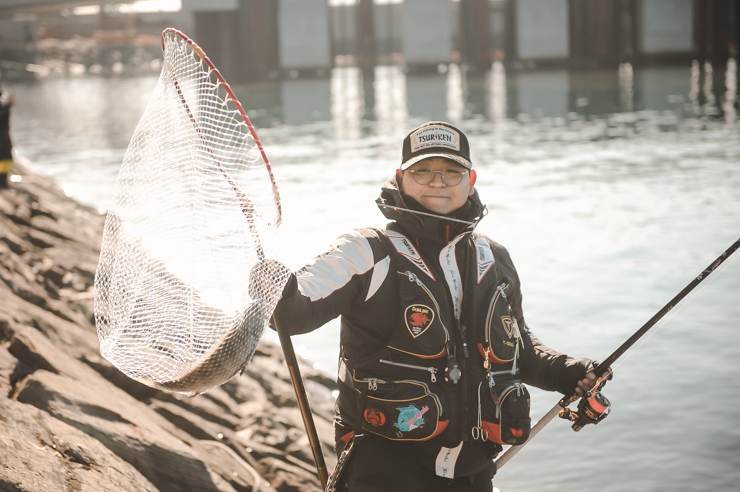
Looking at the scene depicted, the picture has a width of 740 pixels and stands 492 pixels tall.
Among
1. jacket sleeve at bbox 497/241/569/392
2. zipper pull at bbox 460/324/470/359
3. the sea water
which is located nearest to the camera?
zipper pull at bbox 460/324/470/359

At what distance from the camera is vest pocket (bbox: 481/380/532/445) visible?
3350mm

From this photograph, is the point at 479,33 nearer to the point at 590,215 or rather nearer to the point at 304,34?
the point at 304,34

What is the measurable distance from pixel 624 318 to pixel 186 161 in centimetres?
588

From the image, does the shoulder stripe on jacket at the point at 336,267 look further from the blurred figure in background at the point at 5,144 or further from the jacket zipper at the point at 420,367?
the blurred figure in background at the point at 5,144

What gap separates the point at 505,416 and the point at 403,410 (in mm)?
444

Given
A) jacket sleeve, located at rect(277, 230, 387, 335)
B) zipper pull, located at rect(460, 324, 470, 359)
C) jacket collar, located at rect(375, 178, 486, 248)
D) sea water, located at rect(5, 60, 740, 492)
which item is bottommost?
sea water, located at rect(5, 60, 740, 492)

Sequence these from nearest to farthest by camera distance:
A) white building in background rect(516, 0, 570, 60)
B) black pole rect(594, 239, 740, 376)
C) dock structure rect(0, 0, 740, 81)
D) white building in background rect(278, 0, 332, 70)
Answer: black pole rect(594, 239, 740, 376), dock structure rect(0, 0, 740, 81), white building in background rect(516, 0, 570, 60), white building in background rect(278, 0, 332, 70)

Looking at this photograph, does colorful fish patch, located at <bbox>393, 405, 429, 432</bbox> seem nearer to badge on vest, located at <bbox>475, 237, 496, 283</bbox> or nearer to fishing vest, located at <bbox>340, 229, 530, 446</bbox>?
fishing vest, located at <bbox>340, 229, 530, 446</bbox>

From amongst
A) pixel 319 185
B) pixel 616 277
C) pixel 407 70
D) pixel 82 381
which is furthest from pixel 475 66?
pixel 82 381

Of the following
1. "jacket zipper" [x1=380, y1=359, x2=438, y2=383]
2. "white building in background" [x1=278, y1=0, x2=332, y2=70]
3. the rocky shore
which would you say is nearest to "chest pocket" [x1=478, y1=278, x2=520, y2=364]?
"jacket zipper" [x1=380, y1=359, x2=438, y2=383]

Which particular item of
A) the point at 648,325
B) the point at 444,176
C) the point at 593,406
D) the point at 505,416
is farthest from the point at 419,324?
the point at 648,325

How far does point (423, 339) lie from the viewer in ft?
10.8

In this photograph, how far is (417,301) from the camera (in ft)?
10.9

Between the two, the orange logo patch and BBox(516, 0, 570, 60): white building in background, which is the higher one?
BBox(516, 0, 570, 60): white building in background
